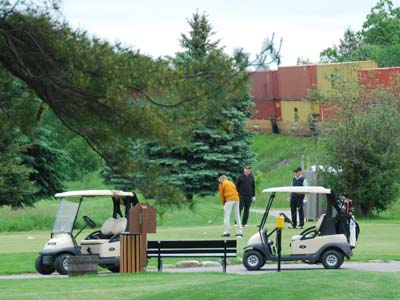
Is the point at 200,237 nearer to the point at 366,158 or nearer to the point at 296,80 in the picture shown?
the point at 366,158

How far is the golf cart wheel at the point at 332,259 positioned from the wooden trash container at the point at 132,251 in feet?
12.4

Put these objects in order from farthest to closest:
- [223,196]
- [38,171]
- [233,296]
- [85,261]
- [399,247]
Answer: 1. [38,171]
2. [223,196]
3. [399,247]
4. [85,261]
5. [233,296]

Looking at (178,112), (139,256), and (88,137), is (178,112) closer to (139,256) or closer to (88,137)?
(88,137)

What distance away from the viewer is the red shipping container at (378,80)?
49750 millimetres

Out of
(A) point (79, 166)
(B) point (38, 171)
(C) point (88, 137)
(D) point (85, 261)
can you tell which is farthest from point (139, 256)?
→ (A) point (79, 166)

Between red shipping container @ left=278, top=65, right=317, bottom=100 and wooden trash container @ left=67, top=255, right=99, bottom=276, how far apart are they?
44.3 metres

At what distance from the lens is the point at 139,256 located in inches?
911

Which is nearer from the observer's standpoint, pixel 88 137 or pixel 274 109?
pixel 88 137

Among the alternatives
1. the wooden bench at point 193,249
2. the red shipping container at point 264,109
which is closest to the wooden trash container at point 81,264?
the wooden bench at point 193,249

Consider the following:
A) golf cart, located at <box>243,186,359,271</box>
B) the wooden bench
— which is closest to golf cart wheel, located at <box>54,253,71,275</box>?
the wooden bench

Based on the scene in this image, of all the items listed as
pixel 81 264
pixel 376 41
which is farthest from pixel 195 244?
pixel 376 41

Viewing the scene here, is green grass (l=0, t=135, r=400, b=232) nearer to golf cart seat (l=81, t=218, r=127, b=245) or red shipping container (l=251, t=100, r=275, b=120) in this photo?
golf cart seat (l=81, t=218, r=127, b=245)

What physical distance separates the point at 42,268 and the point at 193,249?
3286 mm

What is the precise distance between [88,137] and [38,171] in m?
42.0
